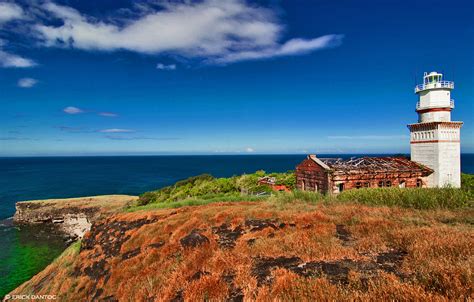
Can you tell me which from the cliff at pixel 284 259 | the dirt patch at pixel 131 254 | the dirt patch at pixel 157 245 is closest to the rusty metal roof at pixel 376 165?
the cliff at pixel 284 259

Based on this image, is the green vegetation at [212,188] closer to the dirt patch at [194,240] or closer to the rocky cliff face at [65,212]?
the rocky cliff face at [65,212]

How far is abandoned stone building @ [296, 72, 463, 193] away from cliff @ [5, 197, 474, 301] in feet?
34.5

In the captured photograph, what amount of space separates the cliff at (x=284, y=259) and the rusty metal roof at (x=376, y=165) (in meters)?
11.4

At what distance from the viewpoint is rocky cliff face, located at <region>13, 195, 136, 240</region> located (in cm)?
3956

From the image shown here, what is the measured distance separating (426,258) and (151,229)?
1195cm

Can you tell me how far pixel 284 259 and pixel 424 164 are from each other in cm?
2402

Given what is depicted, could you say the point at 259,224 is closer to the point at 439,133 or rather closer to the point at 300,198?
the point at 300,198

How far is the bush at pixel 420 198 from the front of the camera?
39.0 ft

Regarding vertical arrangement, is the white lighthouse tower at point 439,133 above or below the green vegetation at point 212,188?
above

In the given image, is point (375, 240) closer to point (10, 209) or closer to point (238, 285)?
point (238, 285)

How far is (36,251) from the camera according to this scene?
28.5 metres

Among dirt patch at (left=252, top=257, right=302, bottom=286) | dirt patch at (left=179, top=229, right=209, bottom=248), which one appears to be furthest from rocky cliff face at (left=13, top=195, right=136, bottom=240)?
dirt patch at (left=252, top=257, right=302, bottom=286)

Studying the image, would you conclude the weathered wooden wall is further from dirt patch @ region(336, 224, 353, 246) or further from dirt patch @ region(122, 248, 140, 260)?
dirt patch @ region(122, 248, 140, 260)

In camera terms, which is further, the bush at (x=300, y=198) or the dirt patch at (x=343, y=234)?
the bush at (x=300, y=198)
